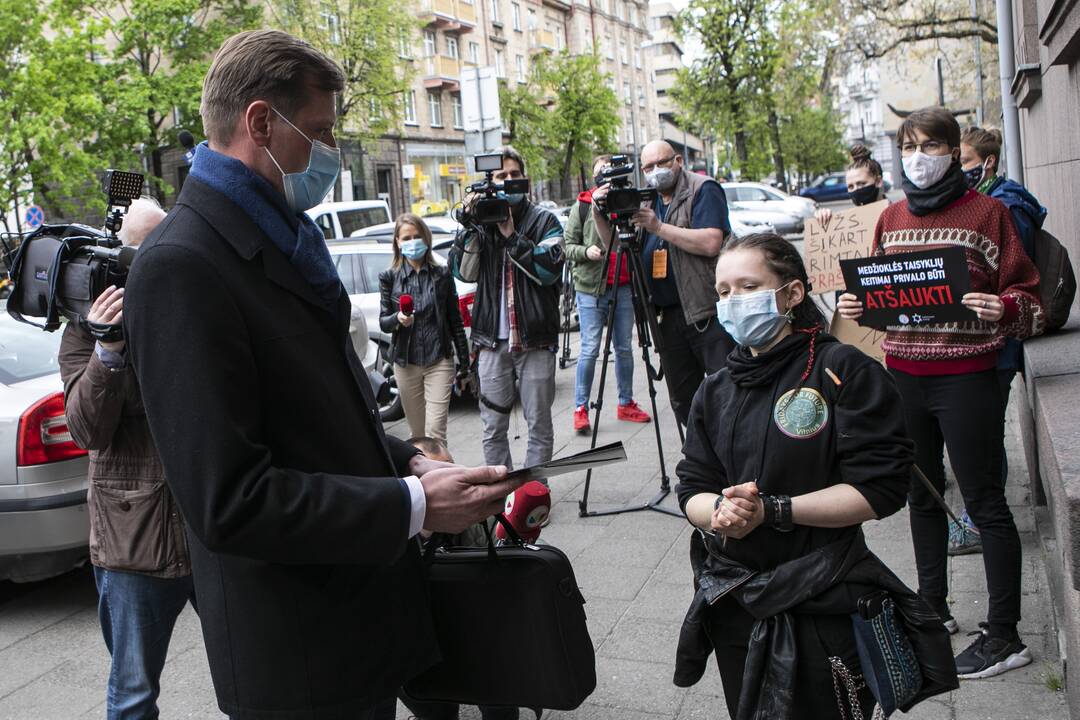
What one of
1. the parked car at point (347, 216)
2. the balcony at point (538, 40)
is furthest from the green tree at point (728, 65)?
the balcony at point (538, 40)

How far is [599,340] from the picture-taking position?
8.76 metres

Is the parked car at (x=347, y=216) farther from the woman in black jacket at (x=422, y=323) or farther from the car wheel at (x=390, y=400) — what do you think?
the woman in black jacket at (x=422, y=323)

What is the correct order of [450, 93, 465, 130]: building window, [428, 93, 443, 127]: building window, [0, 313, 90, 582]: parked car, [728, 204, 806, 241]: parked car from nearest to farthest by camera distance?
1. [0, 313, 90, 582]: parked car
2. [728, 204, 806, 241]: parked car
3. [428, 93, 443, 127]: building window
4. [450, 93, 465, 130]: building window

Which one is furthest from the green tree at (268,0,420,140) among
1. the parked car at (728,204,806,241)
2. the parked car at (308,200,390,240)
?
the parked car at (308,200,390,240)

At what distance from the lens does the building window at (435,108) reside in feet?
158

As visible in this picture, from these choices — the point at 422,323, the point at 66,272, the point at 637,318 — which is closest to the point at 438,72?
the point at 422,323

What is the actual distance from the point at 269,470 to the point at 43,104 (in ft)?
81.8

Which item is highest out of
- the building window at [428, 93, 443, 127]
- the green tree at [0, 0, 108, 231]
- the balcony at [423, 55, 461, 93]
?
the balcony at [423, 55, 461, 93]

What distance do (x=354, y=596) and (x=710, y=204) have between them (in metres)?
4.27

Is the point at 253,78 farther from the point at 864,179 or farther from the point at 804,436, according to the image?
the point at 864,179

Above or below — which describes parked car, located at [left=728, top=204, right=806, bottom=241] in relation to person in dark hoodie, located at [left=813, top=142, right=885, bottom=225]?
above

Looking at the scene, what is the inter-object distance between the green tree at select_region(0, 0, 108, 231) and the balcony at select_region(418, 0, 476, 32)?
2272 cm

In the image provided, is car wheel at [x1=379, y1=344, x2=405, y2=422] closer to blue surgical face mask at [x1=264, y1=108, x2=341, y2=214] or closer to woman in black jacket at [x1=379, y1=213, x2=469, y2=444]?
woman in black jacket at [x1=379, y1=213, x2=469, y2=444]

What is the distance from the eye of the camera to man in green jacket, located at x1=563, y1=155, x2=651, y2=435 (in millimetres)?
8203
